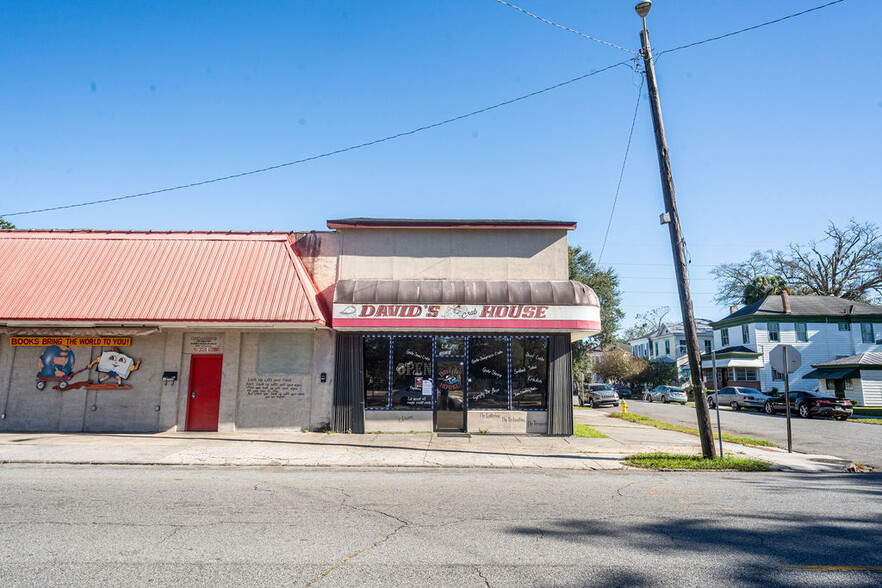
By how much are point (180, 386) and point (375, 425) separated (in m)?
6.10

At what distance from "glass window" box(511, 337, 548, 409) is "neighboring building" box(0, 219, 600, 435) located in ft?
0.11

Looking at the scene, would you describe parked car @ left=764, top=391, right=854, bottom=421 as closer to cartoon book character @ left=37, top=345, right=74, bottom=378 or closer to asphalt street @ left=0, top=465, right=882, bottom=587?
asphalt street @ left=0, top=465, right=882, bottom=587

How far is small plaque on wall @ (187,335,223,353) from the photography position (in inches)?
595

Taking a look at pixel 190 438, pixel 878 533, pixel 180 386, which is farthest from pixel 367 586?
pixel 180 386

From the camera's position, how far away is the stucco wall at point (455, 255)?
606 inches

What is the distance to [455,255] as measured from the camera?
15539 mm

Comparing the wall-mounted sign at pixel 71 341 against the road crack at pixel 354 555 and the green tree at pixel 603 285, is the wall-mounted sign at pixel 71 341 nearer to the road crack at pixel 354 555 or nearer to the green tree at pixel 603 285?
the road crack at pixel 354 555

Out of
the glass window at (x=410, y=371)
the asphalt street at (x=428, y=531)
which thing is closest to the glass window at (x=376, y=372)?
the glass window at (x=410, y=371)

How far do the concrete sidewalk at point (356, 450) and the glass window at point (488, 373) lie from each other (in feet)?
3.56

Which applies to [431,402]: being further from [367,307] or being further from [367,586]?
[367,586]

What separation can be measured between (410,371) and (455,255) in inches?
153

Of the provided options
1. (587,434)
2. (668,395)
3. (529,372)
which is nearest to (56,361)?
(529,372)

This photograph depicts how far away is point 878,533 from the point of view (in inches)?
226

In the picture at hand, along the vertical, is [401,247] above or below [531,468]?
above
